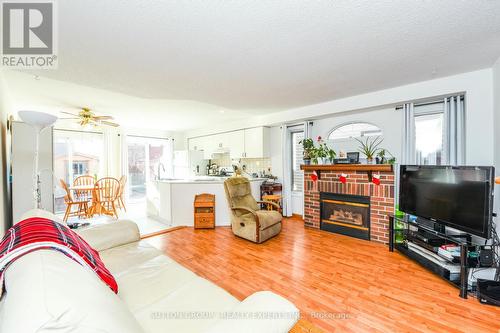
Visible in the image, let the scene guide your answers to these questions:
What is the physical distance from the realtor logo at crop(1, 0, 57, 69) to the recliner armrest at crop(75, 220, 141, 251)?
68.6 inches

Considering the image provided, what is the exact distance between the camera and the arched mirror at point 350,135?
3.79 m

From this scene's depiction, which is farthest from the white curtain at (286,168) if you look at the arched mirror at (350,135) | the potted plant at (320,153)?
the arched mirror at (350,135)

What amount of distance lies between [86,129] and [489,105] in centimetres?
774

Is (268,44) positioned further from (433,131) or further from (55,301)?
(433,131)

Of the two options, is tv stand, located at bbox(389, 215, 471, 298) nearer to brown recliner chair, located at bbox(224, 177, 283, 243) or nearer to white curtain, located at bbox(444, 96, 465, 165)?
white curtain, located at bbox(444, 96, 465, 165)

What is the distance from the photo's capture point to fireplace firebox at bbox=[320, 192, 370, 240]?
3.49m

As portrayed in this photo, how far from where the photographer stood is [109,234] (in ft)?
6.63

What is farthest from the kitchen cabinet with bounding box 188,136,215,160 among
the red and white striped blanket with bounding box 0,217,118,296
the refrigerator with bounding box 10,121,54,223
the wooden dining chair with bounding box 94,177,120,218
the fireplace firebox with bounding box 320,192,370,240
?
the red and white striped blanket with bounding box 0,217,118,296

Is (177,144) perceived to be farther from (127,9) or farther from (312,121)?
(127,9)

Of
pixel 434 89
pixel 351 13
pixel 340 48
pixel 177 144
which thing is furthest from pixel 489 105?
pixel 177 144

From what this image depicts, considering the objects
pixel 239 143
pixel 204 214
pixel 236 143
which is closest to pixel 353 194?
pixel 204 214

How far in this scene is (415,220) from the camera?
292 cm

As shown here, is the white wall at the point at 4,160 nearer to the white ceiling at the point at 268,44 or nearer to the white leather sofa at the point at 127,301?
the white ceiling at the point at 268,44

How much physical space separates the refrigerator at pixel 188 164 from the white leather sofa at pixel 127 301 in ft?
14.5
